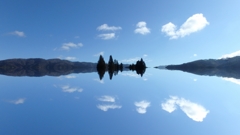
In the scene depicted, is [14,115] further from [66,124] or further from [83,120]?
[83,120]

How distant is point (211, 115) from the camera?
37.8ft

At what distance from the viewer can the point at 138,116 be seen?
11.0 metres

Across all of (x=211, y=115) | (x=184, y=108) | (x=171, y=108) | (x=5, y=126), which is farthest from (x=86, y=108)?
(x=211, y=115)

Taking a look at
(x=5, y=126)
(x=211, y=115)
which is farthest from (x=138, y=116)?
(x=5, y=126)

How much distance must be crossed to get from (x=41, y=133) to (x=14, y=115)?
462 cm

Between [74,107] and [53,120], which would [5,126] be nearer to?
[53,120]

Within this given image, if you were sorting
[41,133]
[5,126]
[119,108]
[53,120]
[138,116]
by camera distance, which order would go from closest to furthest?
[41,133], [5,126], [53,120], [138,116], [119,108]

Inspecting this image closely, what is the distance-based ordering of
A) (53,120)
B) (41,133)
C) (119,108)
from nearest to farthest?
1. (41,133)
2. (53,120)
3. (119,108)

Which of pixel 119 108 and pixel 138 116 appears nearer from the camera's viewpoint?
pixel 138 116

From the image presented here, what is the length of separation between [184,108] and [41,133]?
10924 millimetres

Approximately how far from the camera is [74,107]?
13352 mm

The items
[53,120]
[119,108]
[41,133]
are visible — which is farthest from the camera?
[119,108]

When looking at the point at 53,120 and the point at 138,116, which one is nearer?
the point at 53,120

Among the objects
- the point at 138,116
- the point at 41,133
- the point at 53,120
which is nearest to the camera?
the point at 41,133
